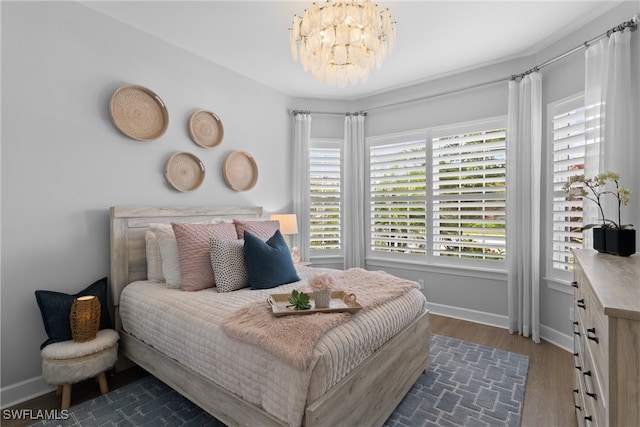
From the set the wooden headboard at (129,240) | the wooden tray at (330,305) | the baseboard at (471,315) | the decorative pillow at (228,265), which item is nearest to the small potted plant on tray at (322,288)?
the wooden tray at (330,305)

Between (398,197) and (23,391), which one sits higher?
(398,197)

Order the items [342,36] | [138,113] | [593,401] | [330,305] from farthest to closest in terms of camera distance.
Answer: [138,113]
[342,36]
[330,305]
[593,401]

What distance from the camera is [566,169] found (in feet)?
9.08

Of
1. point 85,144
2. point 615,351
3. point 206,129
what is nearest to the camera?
point 615,351

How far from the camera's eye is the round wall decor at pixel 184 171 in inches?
112

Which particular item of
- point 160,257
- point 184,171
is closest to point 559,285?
point 160,257

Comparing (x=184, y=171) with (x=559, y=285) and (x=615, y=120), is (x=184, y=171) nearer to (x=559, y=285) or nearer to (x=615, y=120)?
(x=615, y=120)

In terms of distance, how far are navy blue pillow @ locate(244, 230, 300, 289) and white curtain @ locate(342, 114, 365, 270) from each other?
6.31 ft

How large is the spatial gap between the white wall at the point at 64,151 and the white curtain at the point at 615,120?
349cm

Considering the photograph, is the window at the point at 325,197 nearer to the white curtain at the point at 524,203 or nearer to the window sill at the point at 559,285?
the white curtain at the point at 524,203

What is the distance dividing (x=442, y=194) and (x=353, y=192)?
3.76 ft

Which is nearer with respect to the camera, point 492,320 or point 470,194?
point 492,320

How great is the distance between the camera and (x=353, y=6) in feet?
6.05

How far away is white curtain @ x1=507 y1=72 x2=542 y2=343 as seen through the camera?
2924 mm
